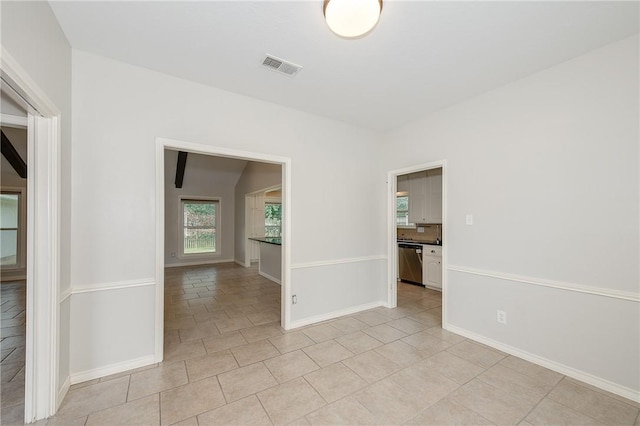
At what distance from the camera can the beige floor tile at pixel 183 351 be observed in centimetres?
254

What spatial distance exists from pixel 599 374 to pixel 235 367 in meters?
3.07

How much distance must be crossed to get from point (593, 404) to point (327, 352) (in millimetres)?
2081

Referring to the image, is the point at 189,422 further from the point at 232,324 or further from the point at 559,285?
the point at 559,285

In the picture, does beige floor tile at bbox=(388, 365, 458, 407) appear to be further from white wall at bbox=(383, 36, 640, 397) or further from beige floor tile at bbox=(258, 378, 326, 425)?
white wall at bbox=(383, 36, 640, 397)

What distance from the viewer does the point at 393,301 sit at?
13.2 feet

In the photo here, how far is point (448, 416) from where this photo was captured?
179 cm

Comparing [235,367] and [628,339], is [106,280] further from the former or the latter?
[628,339]

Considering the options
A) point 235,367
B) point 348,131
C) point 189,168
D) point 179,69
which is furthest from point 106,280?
point 189,168

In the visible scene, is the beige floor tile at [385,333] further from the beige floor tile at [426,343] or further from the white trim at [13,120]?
the white trim at [13,120]

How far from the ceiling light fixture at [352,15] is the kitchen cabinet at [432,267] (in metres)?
4.15

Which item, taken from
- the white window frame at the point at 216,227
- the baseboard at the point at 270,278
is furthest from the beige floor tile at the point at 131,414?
the white window frame at the point at 216,227

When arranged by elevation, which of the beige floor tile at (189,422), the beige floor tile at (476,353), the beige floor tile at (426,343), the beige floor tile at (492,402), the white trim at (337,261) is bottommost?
the beige floor tile at (426,343)

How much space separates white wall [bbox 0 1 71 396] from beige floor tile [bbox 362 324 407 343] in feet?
9.27

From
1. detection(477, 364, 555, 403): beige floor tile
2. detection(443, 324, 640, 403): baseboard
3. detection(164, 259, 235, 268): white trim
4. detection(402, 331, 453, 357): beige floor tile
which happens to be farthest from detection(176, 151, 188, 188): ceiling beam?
detection(477, 364, 555, 403): beige floor tile
